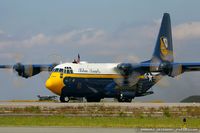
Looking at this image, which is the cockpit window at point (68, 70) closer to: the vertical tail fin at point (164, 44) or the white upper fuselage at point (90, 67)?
the white upper fuselage at point (90, 67)

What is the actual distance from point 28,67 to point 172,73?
737 inches

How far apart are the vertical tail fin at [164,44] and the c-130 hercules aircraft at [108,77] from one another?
291 mm

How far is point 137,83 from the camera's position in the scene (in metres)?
55.1

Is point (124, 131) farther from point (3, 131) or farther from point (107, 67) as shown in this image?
point (107, 67)

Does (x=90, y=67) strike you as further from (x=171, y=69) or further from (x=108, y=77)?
(x=171, y=69)

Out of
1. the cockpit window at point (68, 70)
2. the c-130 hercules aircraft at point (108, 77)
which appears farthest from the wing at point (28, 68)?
the cockpit window at point (68, 70)

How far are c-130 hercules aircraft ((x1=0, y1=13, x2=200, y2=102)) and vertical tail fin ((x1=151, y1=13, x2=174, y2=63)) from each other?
0.29 meters

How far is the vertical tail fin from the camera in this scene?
5932cm

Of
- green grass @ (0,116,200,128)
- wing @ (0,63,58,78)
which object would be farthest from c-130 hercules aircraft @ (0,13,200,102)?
green grass @ (0,116,200,128)

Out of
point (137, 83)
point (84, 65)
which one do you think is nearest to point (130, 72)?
point (137, 83)

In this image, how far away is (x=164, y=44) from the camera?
60500 millimetres

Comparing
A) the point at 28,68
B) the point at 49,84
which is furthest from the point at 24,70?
the point at 49,84

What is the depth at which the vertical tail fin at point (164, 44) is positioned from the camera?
59316 millimetres

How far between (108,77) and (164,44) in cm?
1015
